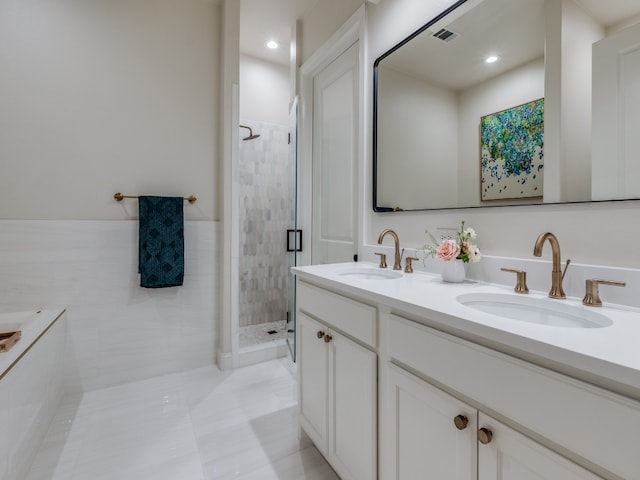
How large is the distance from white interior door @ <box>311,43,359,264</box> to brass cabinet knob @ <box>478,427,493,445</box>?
1.41 meters

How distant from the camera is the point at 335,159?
2340mm

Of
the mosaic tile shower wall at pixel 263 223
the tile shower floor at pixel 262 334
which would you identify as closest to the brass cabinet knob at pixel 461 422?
the tile shower floor at pixel 262 334

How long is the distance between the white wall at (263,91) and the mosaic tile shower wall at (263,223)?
98 mm

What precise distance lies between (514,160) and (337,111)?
1422mm

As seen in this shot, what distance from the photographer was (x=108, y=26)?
211 cm

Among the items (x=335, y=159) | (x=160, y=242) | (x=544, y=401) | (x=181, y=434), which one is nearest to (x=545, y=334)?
(x=544, y=401)

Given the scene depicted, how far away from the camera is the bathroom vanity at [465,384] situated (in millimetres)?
543

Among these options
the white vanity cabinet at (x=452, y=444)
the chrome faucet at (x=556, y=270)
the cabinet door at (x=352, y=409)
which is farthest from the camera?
the cabinet door at (x=352, y=409)

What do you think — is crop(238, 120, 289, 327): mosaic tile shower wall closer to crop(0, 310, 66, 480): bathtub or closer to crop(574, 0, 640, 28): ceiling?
crop(0, 310, 66, 480): bathtub

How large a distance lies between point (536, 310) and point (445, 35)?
126cm

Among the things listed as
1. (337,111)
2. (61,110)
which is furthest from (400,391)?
(61,110)

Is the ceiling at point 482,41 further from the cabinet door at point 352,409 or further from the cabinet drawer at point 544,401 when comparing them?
the cabinet door at point 352,409

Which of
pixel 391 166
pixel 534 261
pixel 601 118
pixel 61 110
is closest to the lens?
pixel 601 118

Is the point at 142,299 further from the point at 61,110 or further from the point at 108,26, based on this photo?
the point at 108,26
